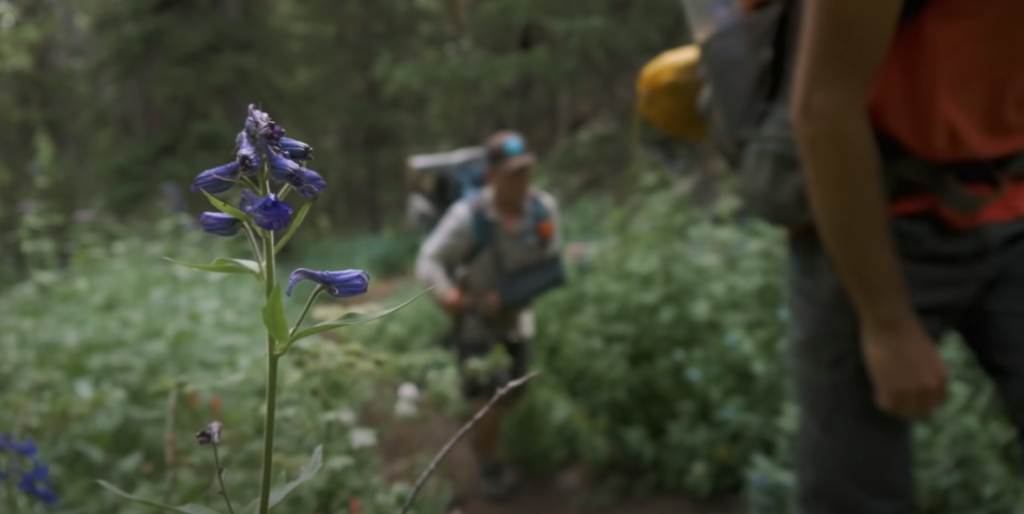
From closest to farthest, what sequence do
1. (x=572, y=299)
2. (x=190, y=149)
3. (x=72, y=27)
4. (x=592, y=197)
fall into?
(x=572, y=299), (x=190, y=149), (x=592, y=197), (x=72, y=27)

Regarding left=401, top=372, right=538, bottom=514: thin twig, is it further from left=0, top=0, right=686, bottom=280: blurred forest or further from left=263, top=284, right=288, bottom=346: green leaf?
left=0, top=0, right=686, bottom=280: blurred forest

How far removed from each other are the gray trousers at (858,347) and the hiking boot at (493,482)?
3116 mm

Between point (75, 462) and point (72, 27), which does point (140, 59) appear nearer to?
point (72, 27)

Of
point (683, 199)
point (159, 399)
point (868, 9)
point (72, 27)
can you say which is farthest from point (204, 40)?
point (868, 9)

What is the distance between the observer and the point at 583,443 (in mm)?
4449

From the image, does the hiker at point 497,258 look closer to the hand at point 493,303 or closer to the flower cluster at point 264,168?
the hand at point 493,303

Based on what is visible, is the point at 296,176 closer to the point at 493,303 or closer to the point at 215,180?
the point at 215,180

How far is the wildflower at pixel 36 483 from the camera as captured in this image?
1393 millimetres

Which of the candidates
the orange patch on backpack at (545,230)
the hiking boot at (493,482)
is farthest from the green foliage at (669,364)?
the orange patch on backpack at (545,230)

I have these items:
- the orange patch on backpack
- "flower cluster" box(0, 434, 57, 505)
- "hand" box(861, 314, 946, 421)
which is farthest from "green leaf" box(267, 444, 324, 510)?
the orange patch on backpack

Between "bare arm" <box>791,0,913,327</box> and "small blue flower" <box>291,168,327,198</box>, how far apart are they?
885 millimetres

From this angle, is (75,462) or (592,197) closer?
(75,462)

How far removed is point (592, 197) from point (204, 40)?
5204 millimetres

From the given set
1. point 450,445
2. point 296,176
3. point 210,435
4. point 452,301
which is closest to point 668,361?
point 452,301
